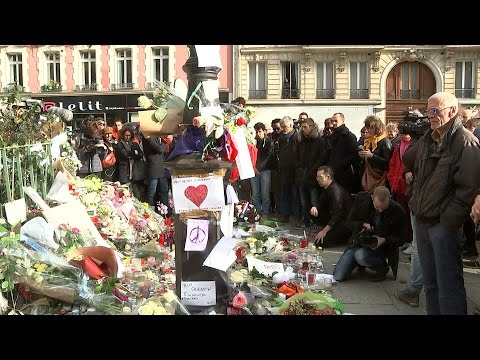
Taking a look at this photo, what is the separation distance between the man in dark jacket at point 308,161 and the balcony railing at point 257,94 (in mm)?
12659

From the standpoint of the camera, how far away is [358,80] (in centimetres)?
2203

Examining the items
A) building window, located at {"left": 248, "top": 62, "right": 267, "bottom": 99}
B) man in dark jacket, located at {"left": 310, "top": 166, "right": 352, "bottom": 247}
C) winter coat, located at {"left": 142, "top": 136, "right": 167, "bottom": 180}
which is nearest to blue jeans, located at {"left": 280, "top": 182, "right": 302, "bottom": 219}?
man in dark jacket, located at {"left": 310, "top": 166, "right": 352, "bottom": 247}

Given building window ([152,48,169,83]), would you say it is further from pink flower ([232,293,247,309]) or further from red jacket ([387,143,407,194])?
pink flower ([232,293,247,309])

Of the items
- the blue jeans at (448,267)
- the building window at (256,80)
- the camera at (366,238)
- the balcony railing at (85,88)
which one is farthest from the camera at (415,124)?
the balcony railing at (85,88)

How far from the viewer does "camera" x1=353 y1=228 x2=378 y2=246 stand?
5311 mm

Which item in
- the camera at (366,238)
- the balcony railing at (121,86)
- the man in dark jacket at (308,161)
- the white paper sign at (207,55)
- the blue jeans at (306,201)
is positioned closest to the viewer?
the white paper sign at (207,55)

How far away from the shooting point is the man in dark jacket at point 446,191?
3562mm

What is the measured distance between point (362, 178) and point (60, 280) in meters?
4.15

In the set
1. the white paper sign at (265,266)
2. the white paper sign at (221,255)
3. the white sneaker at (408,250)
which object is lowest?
the white sneaker at (408,250)

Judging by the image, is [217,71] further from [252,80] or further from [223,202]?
[252,80]

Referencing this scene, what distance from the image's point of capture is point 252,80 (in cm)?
2123

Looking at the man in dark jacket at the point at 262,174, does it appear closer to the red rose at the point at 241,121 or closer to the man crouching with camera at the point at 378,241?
the man crouching with camera at the point at 378,241

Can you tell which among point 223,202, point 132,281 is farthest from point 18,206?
point 223,202

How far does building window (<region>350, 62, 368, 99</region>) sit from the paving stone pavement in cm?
1653
